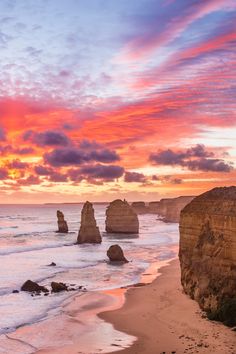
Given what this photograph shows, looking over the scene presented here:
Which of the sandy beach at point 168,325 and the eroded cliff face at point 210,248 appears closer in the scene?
the sandy beach at point 168,325

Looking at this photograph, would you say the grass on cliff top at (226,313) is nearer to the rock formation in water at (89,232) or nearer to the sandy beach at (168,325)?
the sandy beach at (168,325)

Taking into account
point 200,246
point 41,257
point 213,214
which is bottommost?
point 41,257

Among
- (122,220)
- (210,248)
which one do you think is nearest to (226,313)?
(210,248)

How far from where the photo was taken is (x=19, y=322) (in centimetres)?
2877

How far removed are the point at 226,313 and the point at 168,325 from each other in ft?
11.5

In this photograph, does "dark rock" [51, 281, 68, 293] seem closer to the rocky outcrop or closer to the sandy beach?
the sandy beach

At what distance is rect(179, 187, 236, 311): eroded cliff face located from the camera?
26.2 metres

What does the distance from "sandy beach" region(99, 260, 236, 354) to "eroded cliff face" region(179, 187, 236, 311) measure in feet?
4.50

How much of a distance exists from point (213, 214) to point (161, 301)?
7984 mm

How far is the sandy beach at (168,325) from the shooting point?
2219cm

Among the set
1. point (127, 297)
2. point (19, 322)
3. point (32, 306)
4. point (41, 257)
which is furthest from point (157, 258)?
point (19, 322)

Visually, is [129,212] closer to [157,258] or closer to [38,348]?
[157,258]

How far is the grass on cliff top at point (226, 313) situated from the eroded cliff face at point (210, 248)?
0.94ft

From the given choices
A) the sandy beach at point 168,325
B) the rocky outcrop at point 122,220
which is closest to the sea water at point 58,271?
the sandy beach at point 168,325
